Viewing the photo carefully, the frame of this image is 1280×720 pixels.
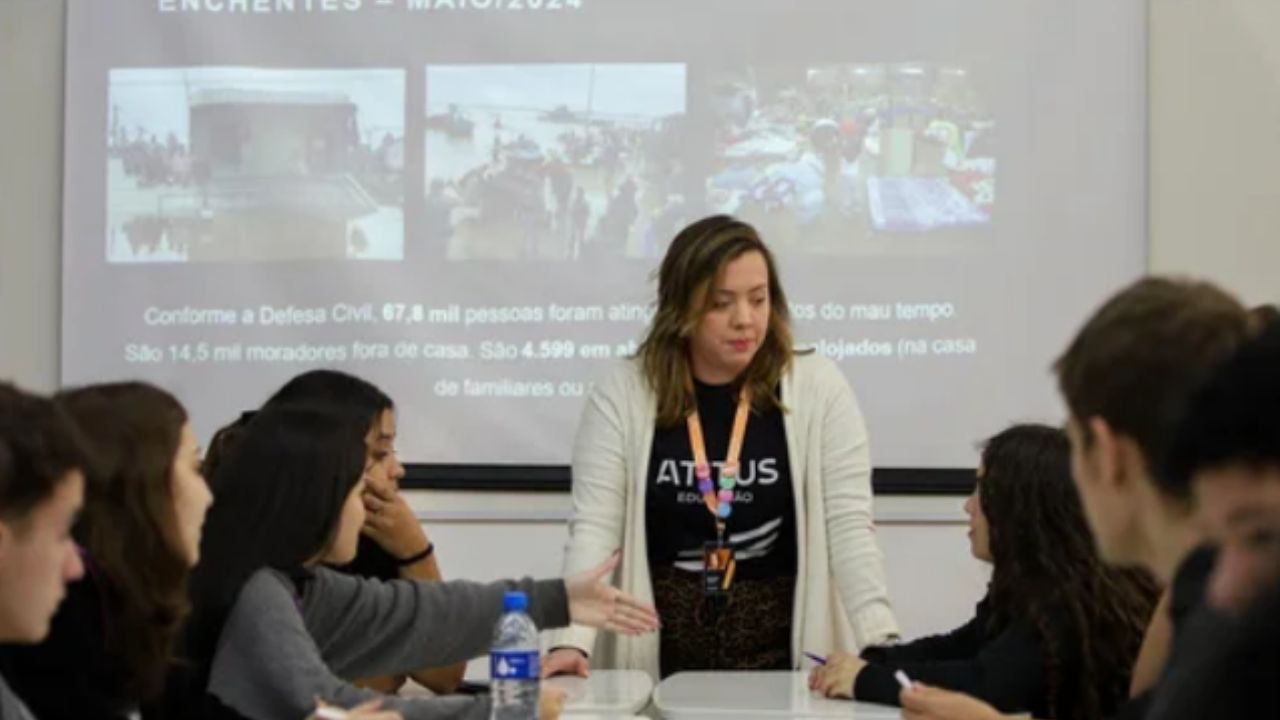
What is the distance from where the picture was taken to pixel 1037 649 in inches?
112

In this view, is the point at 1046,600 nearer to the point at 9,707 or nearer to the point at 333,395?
the point at 333,395

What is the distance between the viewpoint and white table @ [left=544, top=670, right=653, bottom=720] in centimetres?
298

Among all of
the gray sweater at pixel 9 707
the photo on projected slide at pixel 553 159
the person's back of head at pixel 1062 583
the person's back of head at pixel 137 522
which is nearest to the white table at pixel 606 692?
the person's back of head at pixel 1062 583

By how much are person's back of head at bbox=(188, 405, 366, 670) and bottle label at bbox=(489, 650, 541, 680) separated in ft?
1.09

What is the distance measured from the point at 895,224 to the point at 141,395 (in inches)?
111

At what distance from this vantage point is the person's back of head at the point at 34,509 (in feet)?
5.80

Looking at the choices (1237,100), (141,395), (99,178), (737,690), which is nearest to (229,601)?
(141,395)

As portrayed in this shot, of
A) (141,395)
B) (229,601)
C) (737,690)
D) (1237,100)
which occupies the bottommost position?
(737,690)

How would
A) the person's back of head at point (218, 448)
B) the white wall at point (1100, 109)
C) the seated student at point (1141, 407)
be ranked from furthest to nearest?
1. the white wall at point (1100, 109)
2. the person's back of head at point (218, 448)
3. the seated student at point (1141, 407)

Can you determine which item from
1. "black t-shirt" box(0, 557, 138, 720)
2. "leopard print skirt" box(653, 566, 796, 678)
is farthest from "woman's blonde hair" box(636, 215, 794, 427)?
"black t-shirt" box(0, 557, 138, 720)

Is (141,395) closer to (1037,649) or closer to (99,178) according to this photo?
(1037,649)

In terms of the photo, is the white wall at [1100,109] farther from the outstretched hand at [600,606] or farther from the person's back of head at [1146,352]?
the person's back of head at [1146,352]

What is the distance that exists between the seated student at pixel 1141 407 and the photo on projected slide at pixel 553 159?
3158 millimetres

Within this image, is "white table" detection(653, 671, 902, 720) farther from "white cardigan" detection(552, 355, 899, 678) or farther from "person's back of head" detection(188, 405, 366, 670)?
"person's back of head" detection(188, 405, 366, 670)
